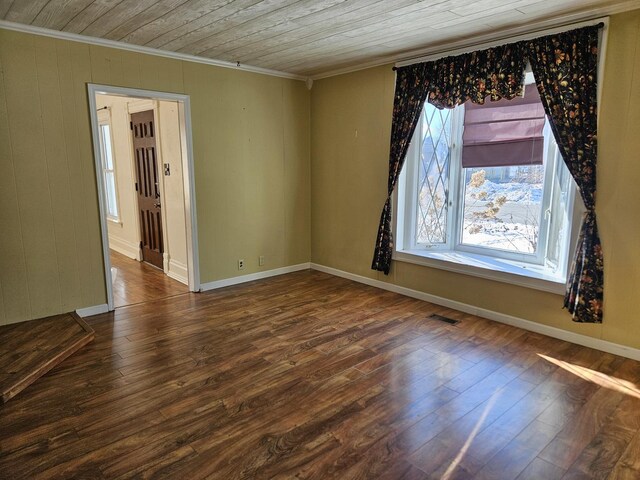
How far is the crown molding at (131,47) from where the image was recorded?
3326 millimetres

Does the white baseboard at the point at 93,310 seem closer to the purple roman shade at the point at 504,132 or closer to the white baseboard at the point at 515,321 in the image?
the white baseboard at the point at 515,321

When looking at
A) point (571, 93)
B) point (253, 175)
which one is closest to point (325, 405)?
point (571, 93)

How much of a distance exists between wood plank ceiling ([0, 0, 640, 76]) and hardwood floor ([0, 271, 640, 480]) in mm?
2480

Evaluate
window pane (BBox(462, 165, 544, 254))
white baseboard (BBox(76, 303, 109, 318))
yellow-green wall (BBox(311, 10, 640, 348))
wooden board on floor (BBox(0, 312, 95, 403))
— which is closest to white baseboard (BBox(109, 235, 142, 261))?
white baseboard (BBox(76, 303, 109, 318))

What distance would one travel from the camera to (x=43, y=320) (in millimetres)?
3635

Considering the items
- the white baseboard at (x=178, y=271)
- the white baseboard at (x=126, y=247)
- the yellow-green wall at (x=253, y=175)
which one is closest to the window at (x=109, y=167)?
the white baseboard at (x=126, y=247)

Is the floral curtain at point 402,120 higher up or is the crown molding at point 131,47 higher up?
the crown molding at point 131,47

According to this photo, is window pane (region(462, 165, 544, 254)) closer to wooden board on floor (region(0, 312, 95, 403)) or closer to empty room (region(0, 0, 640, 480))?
empty room (region(0, 0, 640, 480))

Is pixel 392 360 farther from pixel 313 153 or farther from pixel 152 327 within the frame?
pixel 313 153

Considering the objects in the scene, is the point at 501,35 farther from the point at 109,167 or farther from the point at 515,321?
the point at 109,167

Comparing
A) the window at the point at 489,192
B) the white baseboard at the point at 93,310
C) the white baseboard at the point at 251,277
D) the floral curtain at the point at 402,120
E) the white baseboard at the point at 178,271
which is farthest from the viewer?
the white baseboard at the point at 178,271

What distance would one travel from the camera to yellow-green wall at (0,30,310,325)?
3.45 meters

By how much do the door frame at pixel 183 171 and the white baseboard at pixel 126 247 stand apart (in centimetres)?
190

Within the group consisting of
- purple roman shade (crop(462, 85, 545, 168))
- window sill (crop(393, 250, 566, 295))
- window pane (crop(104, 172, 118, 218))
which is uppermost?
purple roman shade (crop(462, 85, 545, 168))
